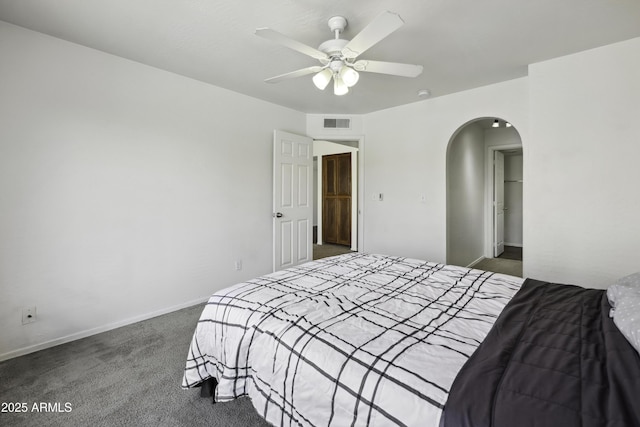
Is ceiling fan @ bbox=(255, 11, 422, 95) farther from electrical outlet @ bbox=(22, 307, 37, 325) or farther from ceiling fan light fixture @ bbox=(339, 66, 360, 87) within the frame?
electrical outlet @ bbox=(22, 307, 37, 325)

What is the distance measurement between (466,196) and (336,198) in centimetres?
273

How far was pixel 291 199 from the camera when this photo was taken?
405 cm

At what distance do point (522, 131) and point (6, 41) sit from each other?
14.8 ft

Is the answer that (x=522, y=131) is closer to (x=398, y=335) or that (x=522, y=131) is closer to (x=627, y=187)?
(x=627, y=187)

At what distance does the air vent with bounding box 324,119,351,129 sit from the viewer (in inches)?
173

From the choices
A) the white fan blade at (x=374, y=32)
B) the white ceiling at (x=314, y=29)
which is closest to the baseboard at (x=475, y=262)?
the white ceiling at (x=314, y=29)

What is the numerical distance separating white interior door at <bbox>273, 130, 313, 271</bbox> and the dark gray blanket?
2956 mm

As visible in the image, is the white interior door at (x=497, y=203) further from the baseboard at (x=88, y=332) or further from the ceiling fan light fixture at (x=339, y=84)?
the baseboard at (x=88, y=332)

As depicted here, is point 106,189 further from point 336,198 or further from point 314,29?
point 336,198

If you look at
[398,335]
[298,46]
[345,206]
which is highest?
[298,46]

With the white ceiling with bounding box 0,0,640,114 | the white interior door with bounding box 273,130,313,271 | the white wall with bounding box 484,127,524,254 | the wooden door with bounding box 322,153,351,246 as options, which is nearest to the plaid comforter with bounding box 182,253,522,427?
the white ceiling with bounding box 0,0,640,114

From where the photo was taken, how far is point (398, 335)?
1.20 metres

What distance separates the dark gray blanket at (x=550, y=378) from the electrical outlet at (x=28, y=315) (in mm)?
2924

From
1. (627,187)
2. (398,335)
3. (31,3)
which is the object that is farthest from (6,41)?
(627,187)
